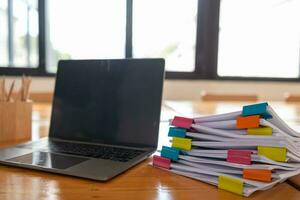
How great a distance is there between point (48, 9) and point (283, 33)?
258 centimetres

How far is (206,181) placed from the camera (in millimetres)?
563

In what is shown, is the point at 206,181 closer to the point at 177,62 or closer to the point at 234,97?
the point at 234,97

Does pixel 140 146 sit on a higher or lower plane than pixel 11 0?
lower

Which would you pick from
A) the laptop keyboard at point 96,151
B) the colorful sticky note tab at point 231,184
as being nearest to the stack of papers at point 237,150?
the colorful sticky note tab at point 231,184

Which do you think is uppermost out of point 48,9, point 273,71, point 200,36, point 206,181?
point 48,9

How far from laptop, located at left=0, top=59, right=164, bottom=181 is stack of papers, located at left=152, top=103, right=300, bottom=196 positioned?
5.1 inches

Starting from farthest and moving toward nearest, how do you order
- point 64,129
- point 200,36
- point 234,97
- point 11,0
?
point 200,36 → point 11,0 → point 234,97 → point 64,129

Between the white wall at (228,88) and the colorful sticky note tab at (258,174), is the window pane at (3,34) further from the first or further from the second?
the colorful sticky note tab at (258,174)

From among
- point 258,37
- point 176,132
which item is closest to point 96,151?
point 176,132

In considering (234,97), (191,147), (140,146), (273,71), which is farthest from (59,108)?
(273,71)

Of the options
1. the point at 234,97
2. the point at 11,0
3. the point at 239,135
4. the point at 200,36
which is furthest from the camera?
the point at 200,36

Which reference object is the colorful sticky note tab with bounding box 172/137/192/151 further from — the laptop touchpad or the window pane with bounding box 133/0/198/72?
the window pane with bounding box 133/0/198/72

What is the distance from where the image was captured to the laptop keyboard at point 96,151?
2.26 ft

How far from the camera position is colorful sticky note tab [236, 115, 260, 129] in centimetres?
53
